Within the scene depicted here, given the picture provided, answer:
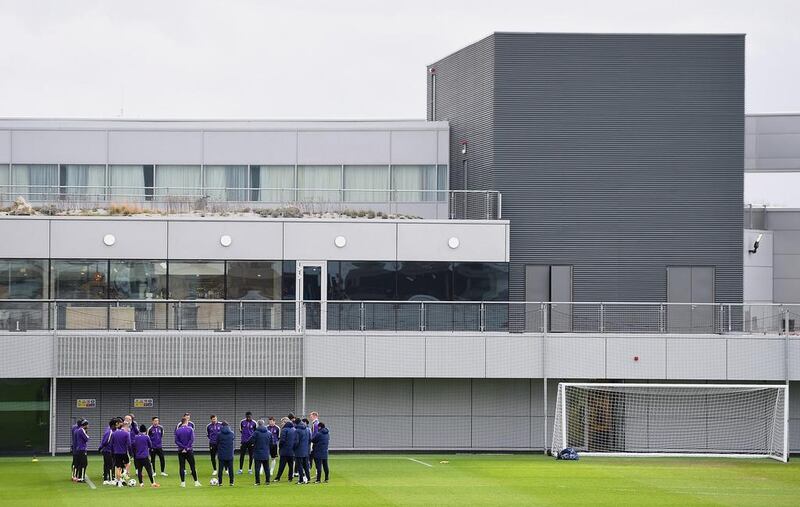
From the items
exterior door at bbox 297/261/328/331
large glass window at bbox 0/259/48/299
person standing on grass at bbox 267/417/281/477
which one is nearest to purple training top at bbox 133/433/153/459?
person standing on grass at bbox 267/417/281/477

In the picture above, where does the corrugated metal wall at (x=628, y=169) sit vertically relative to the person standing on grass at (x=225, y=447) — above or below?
above

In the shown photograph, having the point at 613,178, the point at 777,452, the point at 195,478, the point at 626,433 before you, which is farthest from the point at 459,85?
the point at 195,478

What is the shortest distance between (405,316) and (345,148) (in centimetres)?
1048

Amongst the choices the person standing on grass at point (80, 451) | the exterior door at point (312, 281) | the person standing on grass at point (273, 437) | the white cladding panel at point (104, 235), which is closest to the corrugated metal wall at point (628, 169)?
the exterior door at point (312, 281)

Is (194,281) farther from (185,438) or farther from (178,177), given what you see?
(185,438)

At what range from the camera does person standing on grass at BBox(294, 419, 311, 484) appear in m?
29.1

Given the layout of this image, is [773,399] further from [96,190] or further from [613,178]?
[96,190]

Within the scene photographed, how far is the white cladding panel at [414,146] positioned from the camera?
46000 millimetres

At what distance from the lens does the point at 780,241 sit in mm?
48719

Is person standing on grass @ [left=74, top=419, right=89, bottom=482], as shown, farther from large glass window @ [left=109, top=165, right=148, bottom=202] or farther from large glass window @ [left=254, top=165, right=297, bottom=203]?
large glass window @ [left=254, top=165, right=297, bottom=203]

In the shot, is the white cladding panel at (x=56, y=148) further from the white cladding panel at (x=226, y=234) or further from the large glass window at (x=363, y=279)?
the large glass window at (x=363, y=279)

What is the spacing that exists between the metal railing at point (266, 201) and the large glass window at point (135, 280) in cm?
225

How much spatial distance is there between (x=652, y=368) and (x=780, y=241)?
1333 centimetres

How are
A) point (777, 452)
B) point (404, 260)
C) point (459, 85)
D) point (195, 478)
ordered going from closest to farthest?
Result: point (195, 478), point (777, 452), point (404, 260), point (459, 85)
